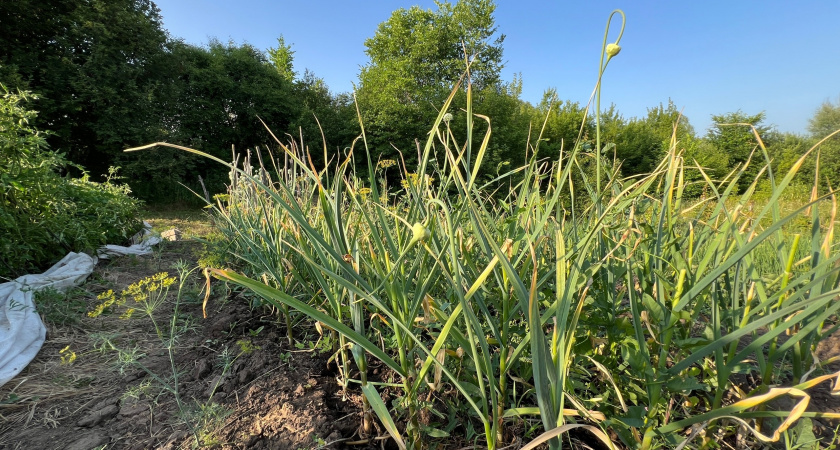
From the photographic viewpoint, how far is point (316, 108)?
45.9ft

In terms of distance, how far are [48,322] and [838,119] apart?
103 feet

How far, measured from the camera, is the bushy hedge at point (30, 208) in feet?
7.71

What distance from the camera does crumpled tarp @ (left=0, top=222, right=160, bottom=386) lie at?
152cm

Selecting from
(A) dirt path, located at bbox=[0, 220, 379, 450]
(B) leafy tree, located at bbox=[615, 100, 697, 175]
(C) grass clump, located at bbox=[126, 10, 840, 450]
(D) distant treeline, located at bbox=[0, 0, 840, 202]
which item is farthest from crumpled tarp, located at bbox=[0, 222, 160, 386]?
(B) leafy tree, located at bbox=[615, 100, 697, 175]

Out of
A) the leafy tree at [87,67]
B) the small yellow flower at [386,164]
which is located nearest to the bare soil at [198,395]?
the small yellow flower at [386,164]

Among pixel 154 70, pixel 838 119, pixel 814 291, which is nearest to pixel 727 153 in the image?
pixel 838 119

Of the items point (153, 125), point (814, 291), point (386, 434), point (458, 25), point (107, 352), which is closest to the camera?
point (814, 291)

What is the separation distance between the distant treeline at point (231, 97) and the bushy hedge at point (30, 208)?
2461 mm

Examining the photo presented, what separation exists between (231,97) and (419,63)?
712 cm

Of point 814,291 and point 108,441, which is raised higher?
point 814,291

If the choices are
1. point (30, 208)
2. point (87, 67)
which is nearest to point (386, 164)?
point (30, 208)

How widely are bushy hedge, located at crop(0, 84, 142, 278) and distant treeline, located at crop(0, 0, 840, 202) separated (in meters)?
2.46

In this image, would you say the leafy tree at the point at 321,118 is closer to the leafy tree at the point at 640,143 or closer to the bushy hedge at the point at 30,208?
the bushy hedge at the point at 30,208

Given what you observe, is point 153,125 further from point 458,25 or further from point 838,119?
point 838,119
